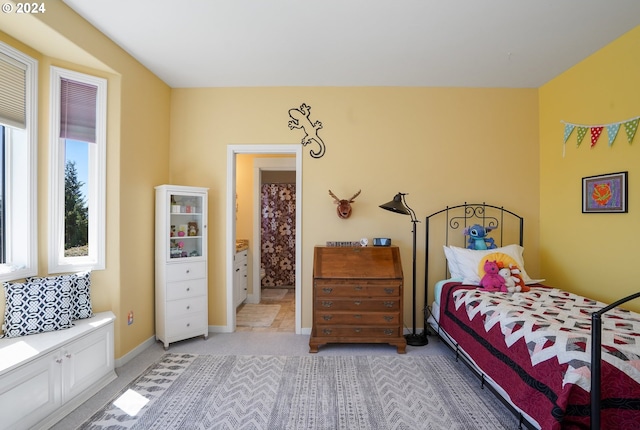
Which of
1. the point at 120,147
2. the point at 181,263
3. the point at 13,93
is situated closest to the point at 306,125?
the point at 120,147

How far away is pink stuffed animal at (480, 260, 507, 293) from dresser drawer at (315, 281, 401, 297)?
0.78 meters

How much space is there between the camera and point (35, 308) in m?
2.17

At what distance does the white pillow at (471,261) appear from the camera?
2986mm

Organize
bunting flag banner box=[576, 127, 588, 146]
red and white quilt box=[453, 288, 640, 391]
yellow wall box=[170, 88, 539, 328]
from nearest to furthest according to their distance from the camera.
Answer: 1. red and white quilt box=[453, 288, 640, 391]
2. bunting flag banner box=[576, 127, 588, 146]
3. yellow wall box=[170, 88, 539, 328]

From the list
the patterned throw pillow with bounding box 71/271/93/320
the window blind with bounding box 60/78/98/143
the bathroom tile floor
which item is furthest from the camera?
the bathroom tile floor

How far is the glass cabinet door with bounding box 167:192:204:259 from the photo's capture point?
127 inches

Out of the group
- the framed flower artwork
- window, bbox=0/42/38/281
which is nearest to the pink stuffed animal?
the framed flower artwork

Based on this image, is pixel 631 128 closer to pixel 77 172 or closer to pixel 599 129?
pixel 599 129

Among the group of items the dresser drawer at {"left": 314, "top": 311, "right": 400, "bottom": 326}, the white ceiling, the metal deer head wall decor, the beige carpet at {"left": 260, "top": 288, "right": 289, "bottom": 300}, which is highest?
the white ceiling

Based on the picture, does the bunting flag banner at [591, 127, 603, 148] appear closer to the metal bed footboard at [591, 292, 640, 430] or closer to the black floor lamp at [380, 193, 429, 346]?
the black floor lamp at [380, 193, 429, 346]

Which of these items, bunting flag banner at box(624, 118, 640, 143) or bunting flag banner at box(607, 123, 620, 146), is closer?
bunting flag banner at box(624, 118, 640, 143)

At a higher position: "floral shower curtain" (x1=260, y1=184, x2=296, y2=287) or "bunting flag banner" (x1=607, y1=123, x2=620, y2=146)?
"bunting flag banner" (x1=607, y1=123, x2=620, y2=146)

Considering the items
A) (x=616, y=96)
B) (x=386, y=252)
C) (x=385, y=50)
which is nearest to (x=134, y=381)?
(x=386, y=252)

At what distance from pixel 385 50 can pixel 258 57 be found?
3.95ft
